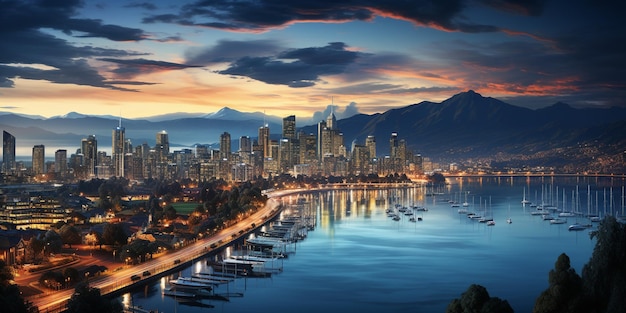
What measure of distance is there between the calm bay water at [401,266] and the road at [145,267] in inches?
20.3

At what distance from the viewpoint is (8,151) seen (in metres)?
86.4

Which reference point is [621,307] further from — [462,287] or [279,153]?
[279,153]

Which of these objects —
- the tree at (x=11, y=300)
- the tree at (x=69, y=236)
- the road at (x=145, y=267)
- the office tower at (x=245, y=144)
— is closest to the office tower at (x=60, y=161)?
the office tower at (x=245, y=144)

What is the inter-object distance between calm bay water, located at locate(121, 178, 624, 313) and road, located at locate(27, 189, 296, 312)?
0.51 meters

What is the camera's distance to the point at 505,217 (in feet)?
120

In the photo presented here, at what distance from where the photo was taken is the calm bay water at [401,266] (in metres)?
16.8

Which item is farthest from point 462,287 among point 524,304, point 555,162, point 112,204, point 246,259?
point 555,162

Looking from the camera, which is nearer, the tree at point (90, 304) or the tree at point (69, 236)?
the tree at point (90, 304)

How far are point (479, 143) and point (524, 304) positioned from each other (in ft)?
494

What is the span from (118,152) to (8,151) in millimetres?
13713

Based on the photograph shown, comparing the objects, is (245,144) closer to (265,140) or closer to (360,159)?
(265,140)

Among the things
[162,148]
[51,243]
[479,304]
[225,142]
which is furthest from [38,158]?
[479,304]

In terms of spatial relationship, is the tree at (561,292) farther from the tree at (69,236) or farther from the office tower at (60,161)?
the office tower at (60,161)

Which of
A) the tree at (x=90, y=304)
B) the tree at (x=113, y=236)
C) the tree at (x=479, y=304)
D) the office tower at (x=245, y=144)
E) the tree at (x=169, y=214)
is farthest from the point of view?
the office tower at (x=245, y=144)
